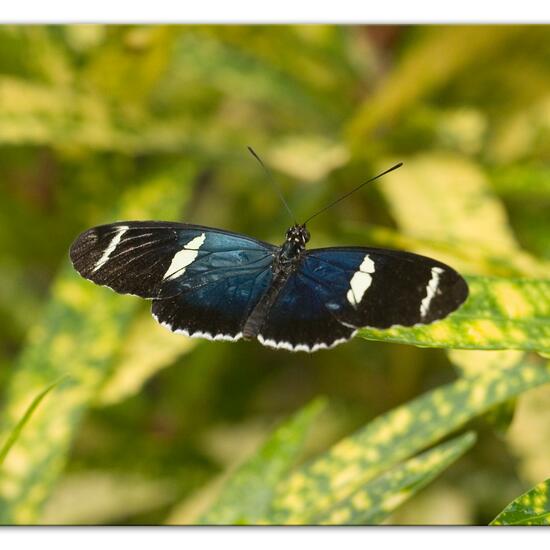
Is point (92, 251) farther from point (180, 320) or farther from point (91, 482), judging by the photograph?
point (91, 482)

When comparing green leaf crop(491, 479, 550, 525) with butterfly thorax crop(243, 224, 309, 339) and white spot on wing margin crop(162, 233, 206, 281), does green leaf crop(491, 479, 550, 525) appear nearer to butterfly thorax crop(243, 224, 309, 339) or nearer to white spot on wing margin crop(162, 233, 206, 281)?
butterfly thorax crop(243, 224, 309, 339)

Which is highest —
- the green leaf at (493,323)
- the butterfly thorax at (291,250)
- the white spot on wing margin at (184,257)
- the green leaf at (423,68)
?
the green leaf at (423,68)

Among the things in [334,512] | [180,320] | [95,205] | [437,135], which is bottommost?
[334,512]

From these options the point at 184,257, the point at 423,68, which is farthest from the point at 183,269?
the point at 423,68

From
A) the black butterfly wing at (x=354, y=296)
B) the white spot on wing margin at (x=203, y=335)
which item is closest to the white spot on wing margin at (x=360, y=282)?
the black butterfly wing at (x=354, y=296)

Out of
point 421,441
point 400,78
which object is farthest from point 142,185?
point 421,441

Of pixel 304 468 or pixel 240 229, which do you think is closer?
pixel 304 468

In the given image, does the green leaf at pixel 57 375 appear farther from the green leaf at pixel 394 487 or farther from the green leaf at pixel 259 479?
the green leaf at pixel 394 487
